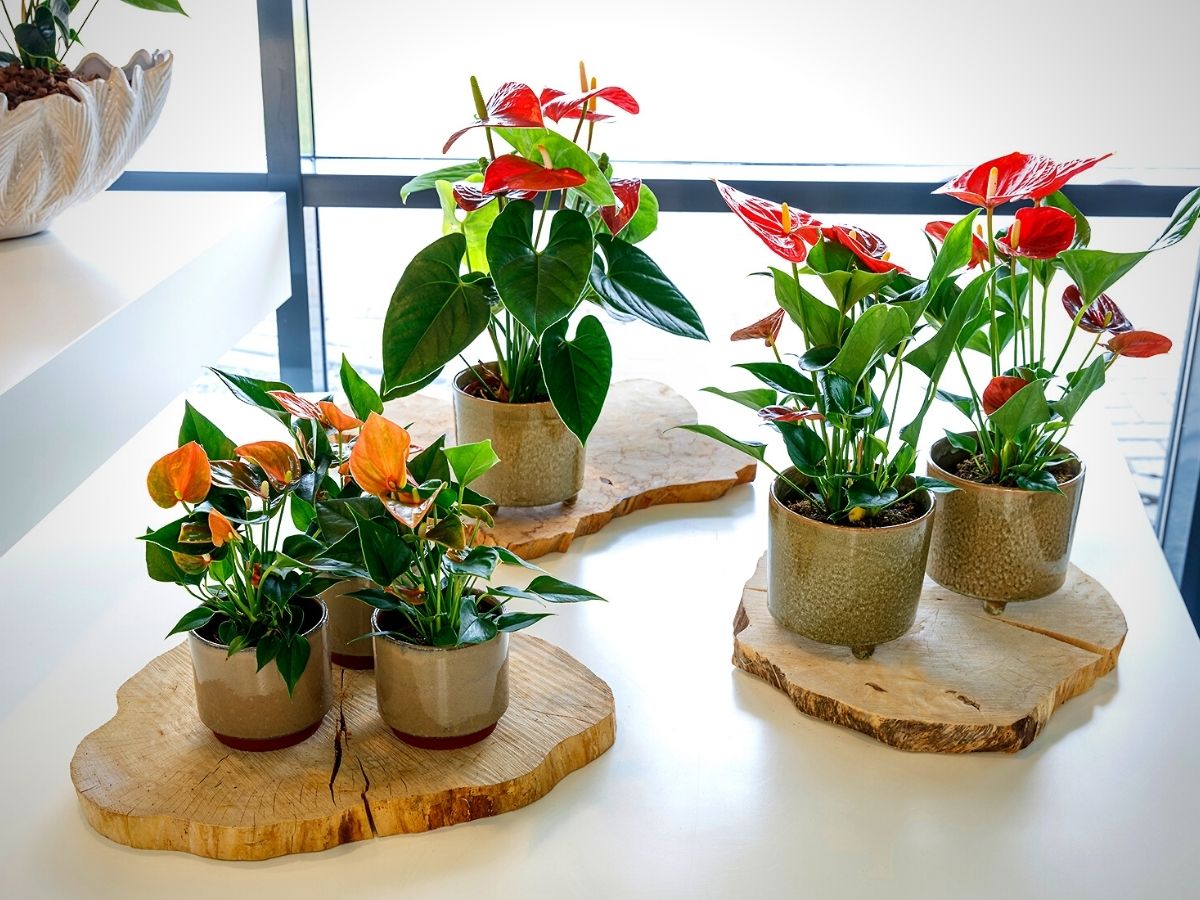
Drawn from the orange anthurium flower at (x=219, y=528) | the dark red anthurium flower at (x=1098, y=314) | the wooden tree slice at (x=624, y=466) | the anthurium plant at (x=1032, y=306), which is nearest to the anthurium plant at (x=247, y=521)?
the orange anthurium flower at (x=219, y=528)

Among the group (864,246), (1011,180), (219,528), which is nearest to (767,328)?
(864,246)

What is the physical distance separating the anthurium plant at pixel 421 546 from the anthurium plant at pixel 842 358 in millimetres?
221

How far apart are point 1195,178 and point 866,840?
4.61ft

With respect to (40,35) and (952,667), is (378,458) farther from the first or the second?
(40,35)

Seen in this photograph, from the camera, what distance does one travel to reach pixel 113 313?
1.18 metres

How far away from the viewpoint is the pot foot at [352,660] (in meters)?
1.00

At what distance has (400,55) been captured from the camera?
193 cm

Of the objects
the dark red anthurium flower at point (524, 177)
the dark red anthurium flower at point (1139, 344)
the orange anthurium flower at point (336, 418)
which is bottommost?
the orange anthurium flower at point (336, 418)

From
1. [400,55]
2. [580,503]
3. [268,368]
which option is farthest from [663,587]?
[268,368]

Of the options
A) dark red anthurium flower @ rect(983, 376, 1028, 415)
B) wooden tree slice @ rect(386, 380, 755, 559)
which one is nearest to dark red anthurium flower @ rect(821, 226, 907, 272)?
dark red anthurium flower @ rect(983, 376, 1028, 415)

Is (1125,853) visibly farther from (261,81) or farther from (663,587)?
(261,81)

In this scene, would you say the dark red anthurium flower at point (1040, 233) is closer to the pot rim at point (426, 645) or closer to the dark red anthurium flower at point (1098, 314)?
the dark red anthurium flower at point (1098, 314)

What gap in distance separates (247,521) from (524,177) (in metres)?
0.35

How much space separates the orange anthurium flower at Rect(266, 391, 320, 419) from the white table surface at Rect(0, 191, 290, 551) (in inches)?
10.3
